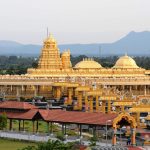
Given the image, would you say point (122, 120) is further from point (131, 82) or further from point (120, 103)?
point (131, 82)

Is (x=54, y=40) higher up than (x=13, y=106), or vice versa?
(x=54, y=40)

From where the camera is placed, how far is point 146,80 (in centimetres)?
7475

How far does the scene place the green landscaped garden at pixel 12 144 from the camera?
3422cm

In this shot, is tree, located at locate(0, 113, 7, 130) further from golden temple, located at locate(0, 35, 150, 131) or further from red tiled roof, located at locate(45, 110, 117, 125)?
golden temple, located at locate(0, 35, 150, 131)

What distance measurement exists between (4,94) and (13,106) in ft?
86.0

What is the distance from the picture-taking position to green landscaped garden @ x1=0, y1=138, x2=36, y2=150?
34.2 metres

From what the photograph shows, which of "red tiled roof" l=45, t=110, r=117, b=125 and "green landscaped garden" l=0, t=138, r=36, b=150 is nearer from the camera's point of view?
"green landscaped garden" l=0, t=138, r=36, b=150

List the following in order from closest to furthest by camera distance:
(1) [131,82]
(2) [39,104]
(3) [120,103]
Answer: (3) [120,103] < (2) [39,104] < (1) [131,82]

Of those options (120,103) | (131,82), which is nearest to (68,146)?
(120,103)

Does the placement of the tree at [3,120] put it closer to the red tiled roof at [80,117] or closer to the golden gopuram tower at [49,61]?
the red tiled roof at [80,117]

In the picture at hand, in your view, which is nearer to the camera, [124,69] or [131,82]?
[131,82]

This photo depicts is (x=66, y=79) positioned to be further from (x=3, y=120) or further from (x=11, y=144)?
(x=11, y=144)

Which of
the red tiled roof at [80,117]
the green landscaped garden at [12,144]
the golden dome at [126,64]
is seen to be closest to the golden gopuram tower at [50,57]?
the golden dome at [126,64]

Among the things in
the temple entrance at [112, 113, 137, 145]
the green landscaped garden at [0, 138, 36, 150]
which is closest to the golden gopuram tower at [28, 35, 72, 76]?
the green landscaped garden at [0, 138, 36, 150]
